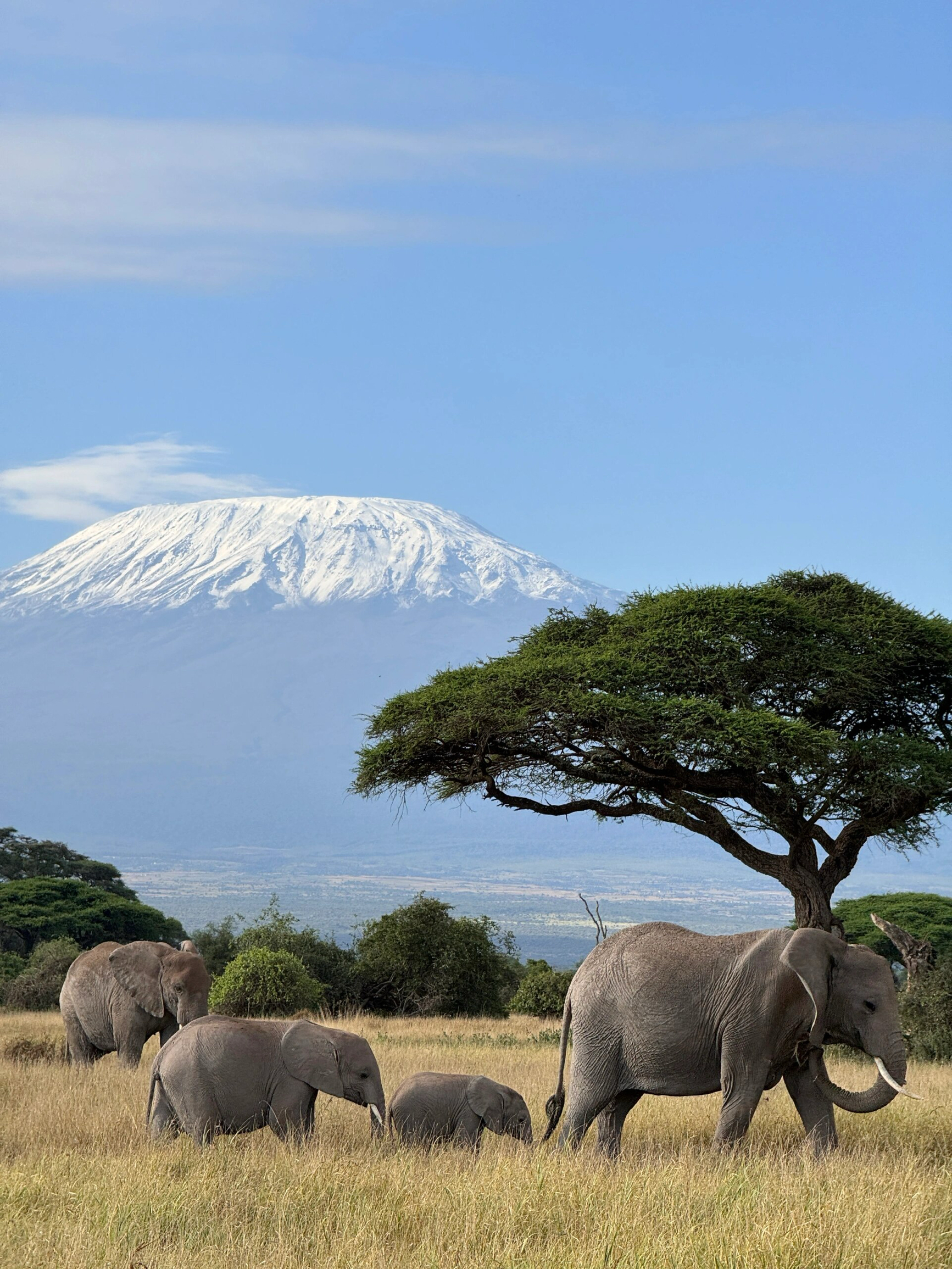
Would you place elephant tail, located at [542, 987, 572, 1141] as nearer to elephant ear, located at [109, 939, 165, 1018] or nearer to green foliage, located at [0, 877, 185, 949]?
elephant ear, located at [109, 939, 165, 1018]

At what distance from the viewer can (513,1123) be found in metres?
12.4

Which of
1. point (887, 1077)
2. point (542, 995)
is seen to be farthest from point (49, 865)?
point (887, 1077)

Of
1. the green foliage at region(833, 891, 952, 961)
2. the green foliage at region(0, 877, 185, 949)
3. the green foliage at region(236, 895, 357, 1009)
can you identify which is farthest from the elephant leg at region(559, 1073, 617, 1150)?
the green foliage at region(0, 877, 185, 949)

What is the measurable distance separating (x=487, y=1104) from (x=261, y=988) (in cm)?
1659

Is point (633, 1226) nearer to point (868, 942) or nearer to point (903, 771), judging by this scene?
point (903, 771)

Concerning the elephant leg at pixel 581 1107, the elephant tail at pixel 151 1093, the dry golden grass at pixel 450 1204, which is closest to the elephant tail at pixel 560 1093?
the elephant leg at pixel 581 1107

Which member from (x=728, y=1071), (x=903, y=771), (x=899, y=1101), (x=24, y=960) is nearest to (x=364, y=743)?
(x=903, y=771)

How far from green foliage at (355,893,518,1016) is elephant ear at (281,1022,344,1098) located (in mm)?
23361

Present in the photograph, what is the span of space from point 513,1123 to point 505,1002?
97.8ft

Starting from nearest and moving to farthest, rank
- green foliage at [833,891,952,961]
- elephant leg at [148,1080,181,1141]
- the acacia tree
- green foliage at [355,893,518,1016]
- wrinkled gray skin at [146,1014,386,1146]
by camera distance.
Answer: wrinkled gray skin at [146,1014,386,1146] → elephant leg at [148,1080,181,1141] → the acacia tree → green foliage at [355,893,518,1016] → green foliage at [833,891,952,961]

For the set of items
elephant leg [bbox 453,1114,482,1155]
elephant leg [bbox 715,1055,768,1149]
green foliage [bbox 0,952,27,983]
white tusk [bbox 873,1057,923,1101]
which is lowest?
green foliage [bbox 0,952,27,983]

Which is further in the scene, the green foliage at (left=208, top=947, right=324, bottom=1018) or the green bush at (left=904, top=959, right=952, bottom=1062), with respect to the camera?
the green foliage at (left=208, top=947, right=324, bottom=1018)

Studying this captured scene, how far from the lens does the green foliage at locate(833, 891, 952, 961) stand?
55.1 meters

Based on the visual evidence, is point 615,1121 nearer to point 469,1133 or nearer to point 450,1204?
point 469,1133
